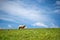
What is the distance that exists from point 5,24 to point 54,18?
1.10m

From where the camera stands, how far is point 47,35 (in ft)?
10.1

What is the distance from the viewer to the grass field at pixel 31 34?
118 inches

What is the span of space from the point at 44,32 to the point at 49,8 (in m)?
0.56

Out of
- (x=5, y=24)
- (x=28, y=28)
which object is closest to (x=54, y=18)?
(x=28, y=28)

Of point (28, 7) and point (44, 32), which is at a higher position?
point (28, 7)

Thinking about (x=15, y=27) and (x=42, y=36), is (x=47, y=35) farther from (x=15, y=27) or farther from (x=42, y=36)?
(x=15, y=27)

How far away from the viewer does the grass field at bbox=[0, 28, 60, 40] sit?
2988 millimetres

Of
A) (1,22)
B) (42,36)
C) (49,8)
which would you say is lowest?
(42,36)

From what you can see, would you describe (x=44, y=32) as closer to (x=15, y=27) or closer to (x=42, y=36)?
(x=42, y=36)

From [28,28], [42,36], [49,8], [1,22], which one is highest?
Answer: [49,8]

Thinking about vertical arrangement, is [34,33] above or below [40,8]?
below

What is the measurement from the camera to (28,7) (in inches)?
123

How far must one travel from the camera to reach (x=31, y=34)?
306cm

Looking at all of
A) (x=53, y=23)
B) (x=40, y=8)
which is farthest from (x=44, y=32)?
(x=40, y=8)
